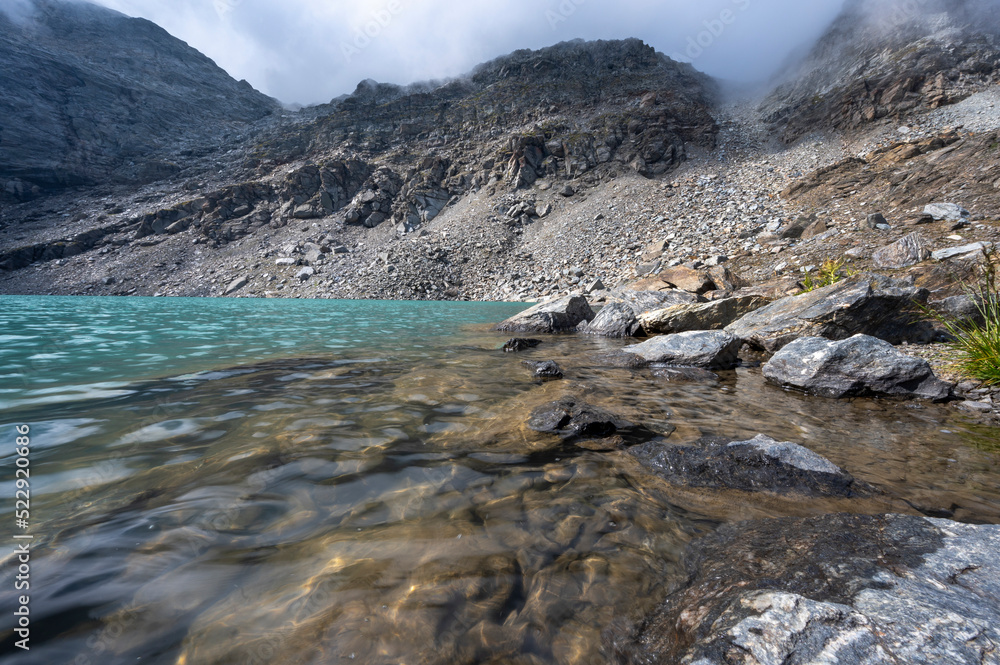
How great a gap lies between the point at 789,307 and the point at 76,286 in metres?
81.7

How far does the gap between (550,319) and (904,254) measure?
36.2 ft

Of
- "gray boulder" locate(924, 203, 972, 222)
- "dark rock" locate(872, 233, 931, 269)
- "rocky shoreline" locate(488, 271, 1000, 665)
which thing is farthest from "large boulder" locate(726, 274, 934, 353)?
"gray boulder" locate(924, 203, 972, 222)

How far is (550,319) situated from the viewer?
561 inches

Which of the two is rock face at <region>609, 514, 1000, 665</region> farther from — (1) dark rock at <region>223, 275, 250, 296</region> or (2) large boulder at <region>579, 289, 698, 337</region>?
(1) dark rock at <region>223, 275, 250, 296</region>

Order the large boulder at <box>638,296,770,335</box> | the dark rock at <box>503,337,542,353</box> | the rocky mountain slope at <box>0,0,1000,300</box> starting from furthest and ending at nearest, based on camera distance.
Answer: the rocky mountain slope at <box>0,0,1000,300</box> → the large boulder at <box>638,296,770,335</box> → the dark rock at <box>503,337,542,353</box>

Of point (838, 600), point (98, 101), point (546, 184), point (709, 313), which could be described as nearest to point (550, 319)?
point (709, 313)

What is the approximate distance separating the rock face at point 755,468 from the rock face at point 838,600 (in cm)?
72

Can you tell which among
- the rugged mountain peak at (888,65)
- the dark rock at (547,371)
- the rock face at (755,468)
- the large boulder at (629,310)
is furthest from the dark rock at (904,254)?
the rugged mountain peak at (888,65)

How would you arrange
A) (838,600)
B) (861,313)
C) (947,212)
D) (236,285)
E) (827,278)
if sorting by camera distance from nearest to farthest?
1. (838,600)
2. (861,313)
3. (827,278)
4. (947,212)
5. (236,285)

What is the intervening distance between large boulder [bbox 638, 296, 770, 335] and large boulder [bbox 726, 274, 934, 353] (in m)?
2.37

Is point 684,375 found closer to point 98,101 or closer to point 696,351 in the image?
point 696,351

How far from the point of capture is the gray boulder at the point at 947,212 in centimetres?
1388

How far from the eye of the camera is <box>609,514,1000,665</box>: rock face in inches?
53.7

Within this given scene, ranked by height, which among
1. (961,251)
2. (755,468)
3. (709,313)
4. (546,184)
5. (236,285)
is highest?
(546,184)
